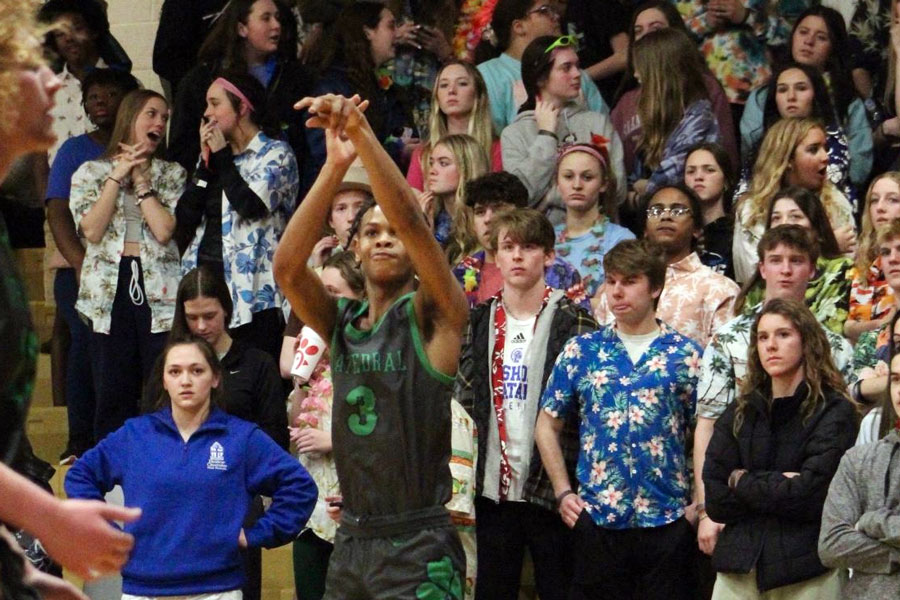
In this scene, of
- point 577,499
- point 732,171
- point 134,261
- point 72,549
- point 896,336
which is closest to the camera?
point 72,549

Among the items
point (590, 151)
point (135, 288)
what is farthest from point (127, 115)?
point (590, 151)

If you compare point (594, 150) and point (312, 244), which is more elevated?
point (594, 150)

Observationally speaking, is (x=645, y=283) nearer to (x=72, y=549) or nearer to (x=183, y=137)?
(x=183, y=137)

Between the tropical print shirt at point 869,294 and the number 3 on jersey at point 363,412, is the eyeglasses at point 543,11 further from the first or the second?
the number 3 on jersey at point 363,412

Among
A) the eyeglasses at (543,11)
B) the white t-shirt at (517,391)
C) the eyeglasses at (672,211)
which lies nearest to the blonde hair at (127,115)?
the eyeglasses at (543,11)

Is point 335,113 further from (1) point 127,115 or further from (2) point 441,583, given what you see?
(1) point 127,115

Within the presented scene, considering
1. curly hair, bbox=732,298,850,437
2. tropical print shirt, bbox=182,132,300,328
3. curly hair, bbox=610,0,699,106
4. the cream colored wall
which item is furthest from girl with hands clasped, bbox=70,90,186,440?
curly hair, bbox=732,298,850,437

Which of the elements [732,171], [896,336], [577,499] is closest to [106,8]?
[732,171]

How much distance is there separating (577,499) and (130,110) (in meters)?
3.47

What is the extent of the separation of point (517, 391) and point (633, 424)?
61 cm

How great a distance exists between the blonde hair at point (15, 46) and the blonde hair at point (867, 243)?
4520 mm

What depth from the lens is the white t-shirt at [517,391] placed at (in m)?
6.83

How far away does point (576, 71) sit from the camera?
8.27 metres

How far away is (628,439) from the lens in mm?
6426
